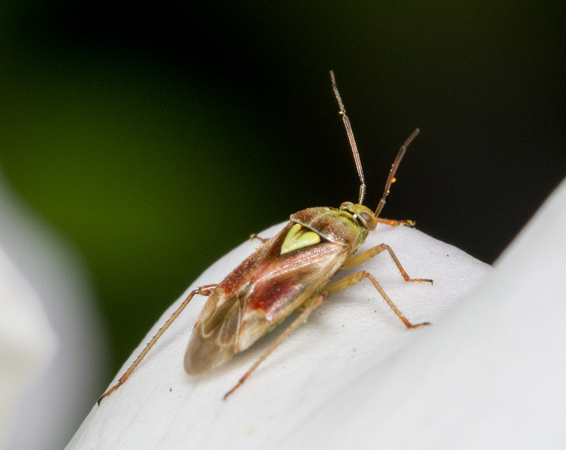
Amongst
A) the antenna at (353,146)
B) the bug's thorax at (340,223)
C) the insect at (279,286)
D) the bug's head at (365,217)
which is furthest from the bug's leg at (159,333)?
the antenna at (353,146)

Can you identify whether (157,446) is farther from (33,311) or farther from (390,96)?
(390,96)

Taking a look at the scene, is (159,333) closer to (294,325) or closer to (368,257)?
(294,325)

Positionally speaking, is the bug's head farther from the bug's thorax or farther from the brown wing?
the brown wing

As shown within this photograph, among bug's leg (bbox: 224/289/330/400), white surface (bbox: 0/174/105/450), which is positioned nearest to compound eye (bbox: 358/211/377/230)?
bug's leg (bbox: 224/289/330/400)

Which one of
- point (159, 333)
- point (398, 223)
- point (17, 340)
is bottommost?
point (398, 223)

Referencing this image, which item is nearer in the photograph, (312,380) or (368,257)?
(312,380)

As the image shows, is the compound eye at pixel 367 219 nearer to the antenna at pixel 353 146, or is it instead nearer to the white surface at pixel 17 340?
the antenna at pixel 353 146

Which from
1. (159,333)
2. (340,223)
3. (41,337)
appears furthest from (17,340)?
(340,223)
